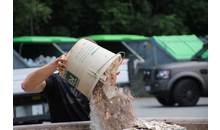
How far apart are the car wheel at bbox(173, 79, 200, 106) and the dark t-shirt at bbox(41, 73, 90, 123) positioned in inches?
270

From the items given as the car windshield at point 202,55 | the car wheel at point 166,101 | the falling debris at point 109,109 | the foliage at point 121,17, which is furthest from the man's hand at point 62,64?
the foliage at point 121,17

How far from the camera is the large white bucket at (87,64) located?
239cm

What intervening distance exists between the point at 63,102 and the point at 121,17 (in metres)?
14.8

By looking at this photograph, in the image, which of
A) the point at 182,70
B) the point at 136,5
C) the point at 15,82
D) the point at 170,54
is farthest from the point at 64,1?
the point at 15,82

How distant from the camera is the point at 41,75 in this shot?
2.70 m

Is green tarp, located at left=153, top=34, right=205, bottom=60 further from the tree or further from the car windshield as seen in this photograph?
the tree

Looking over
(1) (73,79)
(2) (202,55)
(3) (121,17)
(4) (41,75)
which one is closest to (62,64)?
(1) (73,79)

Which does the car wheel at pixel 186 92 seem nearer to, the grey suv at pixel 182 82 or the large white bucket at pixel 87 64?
the grey suv at pixel 182 82

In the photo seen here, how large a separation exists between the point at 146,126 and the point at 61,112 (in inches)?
39.6

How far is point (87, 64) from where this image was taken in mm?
2432

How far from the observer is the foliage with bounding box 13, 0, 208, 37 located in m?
17.5

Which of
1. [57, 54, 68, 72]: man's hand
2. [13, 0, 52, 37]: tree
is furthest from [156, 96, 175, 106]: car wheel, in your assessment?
[57, 54, 68, 72]: man's hand

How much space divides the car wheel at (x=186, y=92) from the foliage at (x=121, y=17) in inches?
323
